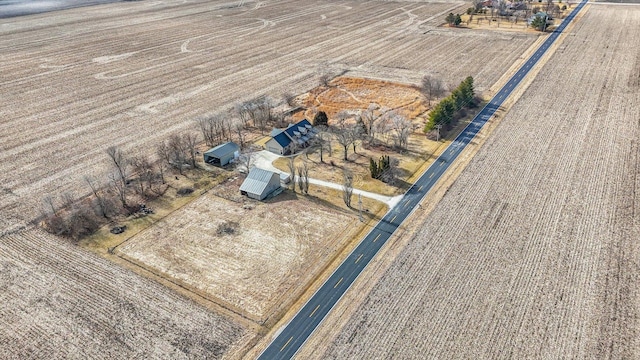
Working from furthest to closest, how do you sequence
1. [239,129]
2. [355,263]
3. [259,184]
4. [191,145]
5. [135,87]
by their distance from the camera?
[135,87]
[239,129]
[191,145]
[259,184]
[355,263]

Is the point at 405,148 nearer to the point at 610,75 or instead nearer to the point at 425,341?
the point at 425,341

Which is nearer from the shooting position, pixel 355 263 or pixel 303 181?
pixel 355 263

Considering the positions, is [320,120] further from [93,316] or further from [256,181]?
[93,316]

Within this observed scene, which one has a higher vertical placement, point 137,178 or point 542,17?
point 542,17

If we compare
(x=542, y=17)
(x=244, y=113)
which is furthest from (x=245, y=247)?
(x=542, y=17)

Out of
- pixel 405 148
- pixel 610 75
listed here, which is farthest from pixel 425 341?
pixel 610 75

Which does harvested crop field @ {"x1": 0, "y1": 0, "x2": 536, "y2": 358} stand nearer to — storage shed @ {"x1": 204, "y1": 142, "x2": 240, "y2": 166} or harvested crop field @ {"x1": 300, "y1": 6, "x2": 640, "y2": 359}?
storage shed @ {"x1": 204, "y1": 142, "x2": 240, "y2": 166}

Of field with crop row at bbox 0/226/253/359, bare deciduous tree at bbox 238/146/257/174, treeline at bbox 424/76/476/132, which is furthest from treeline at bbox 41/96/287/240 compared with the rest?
treeline at bbox 424/76/476/132
